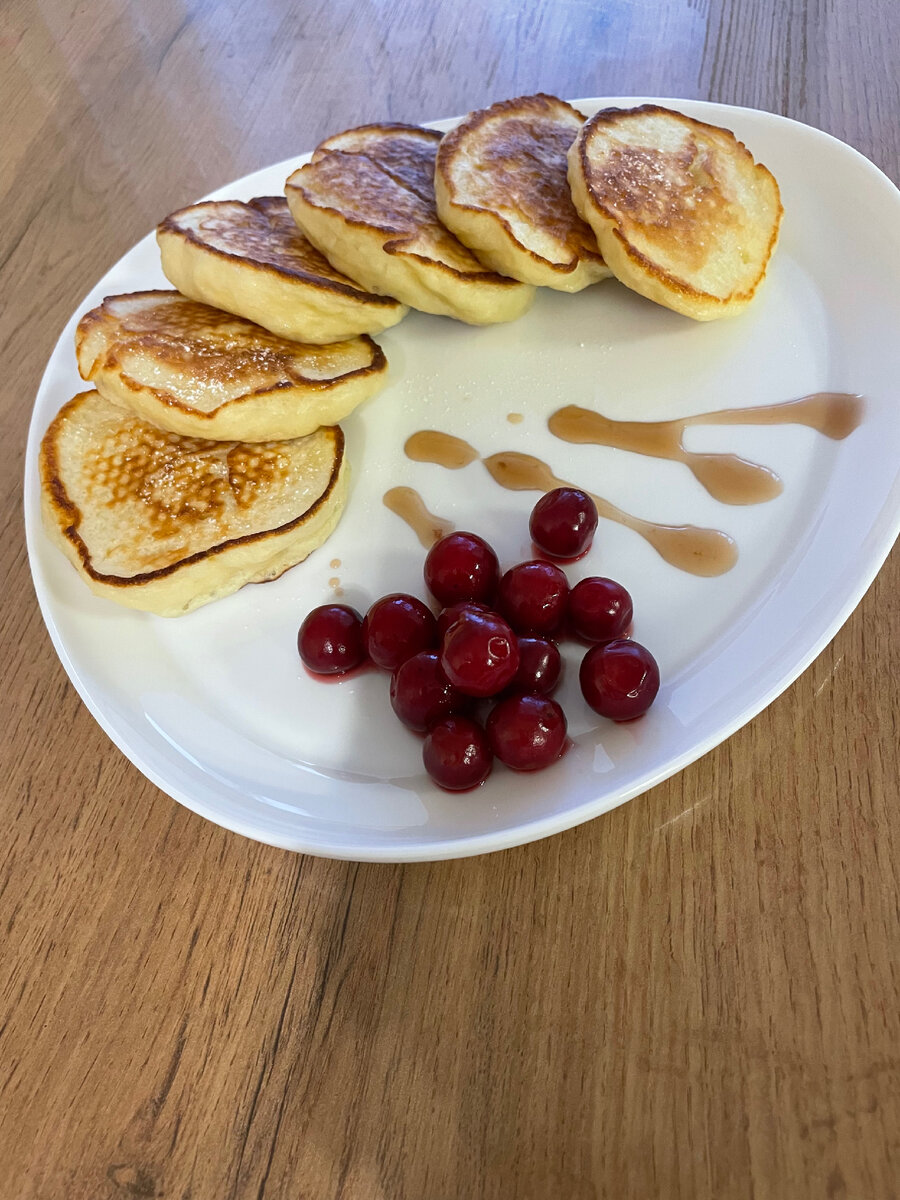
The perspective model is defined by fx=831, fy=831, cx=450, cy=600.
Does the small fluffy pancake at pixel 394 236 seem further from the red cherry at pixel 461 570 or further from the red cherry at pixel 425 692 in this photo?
the red cherry at pixel 425 692

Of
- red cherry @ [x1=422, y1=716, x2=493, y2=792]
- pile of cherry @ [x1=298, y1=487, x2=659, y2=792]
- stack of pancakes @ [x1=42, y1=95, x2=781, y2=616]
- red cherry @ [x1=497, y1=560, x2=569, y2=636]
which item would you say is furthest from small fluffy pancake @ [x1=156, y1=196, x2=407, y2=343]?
red cherry @ [x1=422, y1=716, x2=493, y2=792]

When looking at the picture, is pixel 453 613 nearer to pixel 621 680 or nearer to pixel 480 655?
pixel 480 655

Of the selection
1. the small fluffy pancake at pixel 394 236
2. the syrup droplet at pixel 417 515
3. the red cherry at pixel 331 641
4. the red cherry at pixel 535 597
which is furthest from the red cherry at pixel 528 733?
the small fluffy pancake at pixel 394 236

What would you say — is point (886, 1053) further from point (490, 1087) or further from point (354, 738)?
point (354, 738)

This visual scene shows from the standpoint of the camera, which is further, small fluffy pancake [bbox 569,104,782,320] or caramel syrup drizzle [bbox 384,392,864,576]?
small fluffy pancake [bbox 569,104,782,320]

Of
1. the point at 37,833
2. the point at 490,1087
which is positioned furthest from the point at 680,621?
the point at 37,833

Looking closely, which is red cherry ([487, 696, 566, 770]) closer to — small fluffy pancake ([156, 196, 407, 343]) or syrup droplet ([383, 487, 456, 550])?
syrup droplet ([383, 487, 456, 550])

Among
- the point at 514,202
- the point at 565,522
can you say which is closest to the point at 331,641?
the point at 565,522
